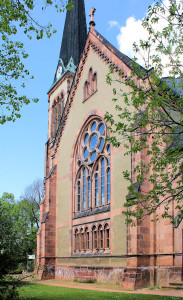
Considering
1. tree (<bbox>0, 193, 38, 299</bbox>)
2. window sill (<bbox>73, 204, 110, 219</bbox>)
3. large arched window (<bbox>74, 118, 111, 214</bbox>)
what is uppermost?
large arched window (<bbox>74, 118, 111, 214</bbox>)

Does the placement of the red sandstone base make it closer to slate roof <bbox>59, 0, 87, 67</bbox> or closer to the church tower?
the church tower

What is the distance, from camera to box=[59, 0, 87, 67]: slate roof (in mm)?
40688

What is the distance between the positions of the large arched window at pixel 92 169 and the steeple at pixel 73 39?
14175mm

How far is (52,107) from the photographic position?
39906 mm

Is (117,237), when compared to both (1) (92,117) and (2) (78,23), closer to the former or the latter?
(1) (92,117)

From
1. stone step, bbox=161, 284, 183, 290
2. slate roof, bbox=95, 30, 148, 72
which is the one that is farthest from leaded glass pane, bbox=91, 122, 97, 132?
stone step, bbox=161, 284, 183, 290

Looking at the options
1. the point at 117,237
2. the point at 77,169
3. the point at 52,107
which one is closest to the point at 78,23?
the point at 52,107

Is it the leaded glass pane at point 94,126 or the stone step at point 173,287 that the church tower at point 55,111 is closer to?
the leaded glass pane at point 94,126

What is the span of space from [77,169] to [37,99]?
12484 millimetres

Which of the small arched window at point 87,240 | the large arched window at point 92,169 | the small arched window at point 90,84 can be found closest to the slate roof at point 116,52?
the small arched window at point 90,84

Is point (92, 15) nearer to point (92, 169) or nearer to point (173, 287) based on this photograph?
point (92, 169)

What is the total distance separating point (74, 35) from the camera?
4191cm

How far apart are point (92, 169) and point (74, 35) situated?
22103 mm

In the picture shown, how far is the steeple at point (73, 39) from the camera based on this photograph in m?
39.8
